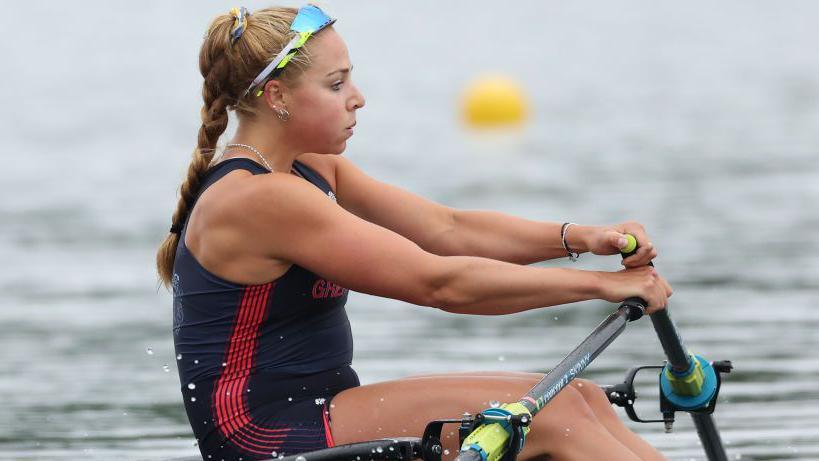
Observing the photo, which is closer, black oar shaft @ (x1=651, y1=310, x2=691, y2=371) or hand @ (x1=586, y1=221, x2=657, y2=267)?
hand @ (x1=586, y1=221, x2=657, y2=267)

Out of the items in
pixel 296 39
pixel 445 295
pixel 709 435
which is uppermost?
pixel 296 39

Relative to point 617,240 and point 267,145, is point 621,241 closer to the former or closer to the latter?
point 617,240

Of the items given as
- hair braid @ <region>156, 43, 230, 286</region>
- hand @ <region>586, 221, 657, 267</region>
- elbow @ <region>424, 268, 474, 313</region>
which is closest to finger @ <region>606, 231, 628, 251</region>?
hand @ <region>586, 221, 657, 267</region>

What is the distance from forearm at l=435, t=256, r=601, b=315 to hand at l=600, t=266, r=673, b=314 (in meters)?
0.08

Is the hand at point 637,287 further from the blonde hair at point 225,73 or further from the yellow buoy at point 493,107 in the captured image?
the yellow buoy at point 493,107

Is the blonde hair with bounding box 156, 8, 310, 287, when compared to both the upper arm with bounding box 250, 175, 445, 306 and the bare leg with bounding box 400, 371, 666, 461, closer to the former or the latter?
the upper arm with bounding box 250, 175, 445, 306

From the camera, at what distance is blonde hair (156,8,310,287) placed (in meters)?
4.52

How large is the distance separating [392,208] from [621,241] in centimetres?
93

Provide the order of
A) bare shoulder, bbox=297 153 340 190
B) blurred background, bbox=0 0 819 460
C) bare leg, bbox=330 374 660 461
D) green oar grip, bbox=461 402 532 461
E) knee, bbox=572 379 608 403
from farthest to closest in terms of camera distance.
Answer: blurred background, bbox=0 0 819 460 → bare shoulder, bbox=297 153 340 190 → knee, bbox=572 379 608 403 → bare leg, bbox=330 374 660 461 → green oar grip, bbox=461 402 532 461

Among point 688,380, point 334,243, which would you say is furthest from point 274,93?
point 688,380

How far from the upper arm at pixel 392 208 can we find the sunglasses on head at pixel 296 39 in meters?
0.66

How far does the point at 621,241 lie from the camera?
185 inches

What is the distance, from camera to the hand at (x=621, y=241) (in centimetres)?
468

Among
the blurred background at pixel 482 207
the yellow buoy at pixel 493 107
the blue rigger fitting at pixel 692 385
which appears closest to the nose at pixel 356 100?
the blue rigger fitting at pixel 692 385
